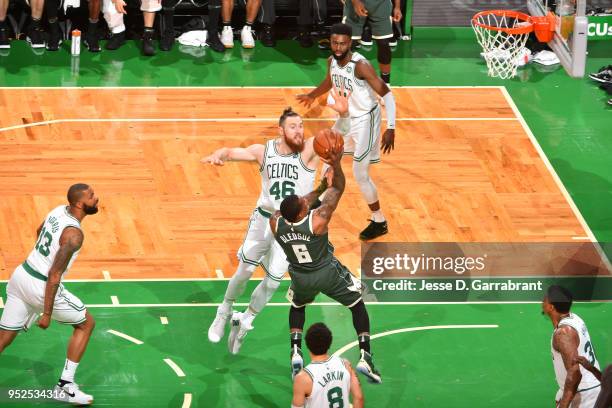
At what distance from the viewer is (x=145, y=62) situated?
1934cm

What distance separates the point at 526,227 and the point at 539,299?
157cm

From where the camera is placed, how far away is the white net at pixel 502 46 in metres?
19.2

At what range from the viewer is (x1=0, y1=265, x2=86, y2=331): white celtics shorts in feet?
36.0

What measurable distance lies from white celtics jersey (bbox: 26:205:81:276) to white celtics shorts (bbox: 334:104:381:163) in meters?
4.04

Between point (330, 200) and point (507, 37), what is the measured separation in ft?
31.1

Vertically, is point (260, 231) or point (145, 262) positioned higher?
point (260, 231)

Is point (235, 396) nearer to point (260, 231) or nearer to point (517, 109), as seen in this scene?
point (260, 231)

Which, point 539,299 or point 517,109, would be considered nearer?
point 539,299

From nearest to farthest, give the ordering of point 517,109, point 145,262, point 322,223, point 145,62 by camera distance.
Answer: point 322,223 → point 145,262 → point 517,109 → point 145,62

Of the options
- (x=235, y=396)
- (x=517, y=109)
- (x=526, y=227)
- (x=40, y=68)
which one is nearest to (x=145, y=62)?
(x=40, y=68)

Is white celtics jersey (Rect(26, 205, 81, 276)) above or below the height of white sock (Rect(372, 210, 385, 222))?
above

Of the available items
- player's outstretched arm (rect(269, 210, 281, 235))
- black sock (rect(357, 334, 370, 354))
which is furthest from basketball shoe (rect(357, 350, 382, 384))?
player's outstretched arm (rect(269, 210, 281, 235))

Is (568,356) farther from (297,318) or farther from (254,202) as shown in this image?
(254,202)

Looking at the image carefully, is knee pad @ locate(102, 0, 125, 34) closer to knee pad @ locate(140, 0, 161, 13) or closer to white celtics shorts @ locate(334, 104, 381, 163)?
knee pad @ locate(140, 0, 161, 13)
